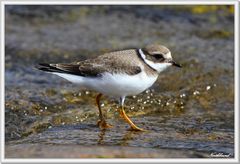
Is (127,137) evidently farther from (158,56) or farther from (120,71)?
(158,56)

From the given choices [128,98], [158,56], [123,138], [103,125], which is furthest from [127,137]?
[128,98]

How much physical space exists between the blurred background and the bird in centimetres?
53

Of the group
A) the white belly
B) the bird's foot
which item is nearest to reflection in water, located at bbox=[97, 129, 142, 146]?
the bird's foot

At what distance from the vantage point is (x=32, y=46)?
10.6 m

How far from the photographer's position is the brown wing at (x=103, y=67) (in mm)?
6633

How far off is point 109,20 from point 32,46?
6.98 ft

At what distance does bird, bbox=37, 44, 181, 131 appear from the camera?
660cm

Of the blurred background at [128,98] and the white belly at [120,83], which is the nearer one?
the blurred background at [128,98]

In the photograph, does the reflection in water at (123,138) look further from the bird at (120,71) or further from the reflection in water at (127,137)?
the bird at (120,71)

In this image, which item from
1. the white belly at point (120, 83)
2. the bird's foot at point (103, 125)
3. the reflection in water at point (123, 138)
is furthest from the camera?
the bird's foot at point (103, 125)

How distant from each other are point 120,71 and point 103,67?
234mm

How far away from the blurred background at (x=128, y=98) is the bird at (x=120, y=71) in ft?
1.75

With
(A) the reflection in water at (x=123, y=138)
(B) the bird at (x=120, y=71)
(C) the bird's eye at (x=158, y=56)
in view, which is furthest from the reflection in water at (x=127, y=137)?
(C) the bird's eye at (x=158, y=56)

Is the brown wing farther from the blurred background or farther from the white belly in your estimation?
the blurred background
